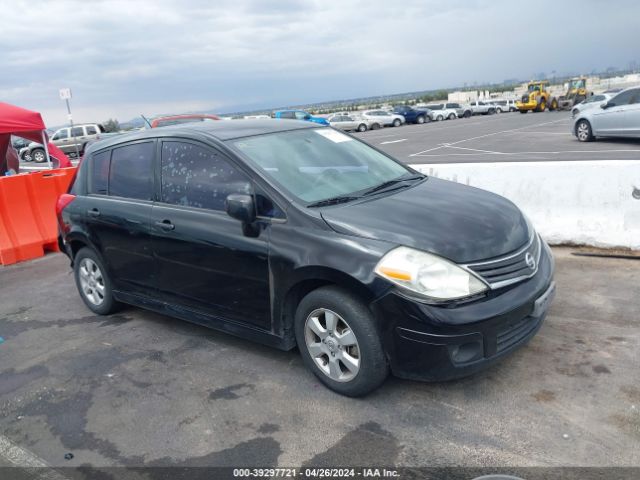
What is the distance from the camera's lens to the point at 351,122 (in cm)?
4000

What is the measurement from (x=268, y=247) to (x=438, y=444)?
1.60 m

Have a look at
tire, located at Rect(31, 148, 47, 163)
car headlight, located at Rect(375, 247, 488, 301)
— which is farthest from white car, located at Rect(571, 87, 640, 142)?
tire, located at Rect(31, 148, 47, 163)

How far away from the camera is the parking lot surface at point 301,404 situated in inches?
119

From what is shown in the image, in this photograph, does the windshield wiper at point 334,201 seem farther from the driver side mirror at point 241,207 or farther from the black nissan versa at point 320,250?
the driver side mirror at point 241,207

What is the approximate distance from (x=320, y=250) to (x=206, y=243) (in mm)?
1027

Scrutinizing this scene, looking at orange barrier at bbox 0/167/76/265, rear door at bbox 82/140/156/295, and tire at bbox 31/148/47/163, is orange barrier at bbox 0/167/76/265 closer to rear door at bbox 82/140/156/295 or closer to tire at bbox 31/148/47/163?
rear door at bbox 82/140/156/295

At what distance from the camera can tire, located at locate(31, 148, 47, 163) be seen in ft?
101

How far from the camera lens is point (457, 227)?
11.5 ft

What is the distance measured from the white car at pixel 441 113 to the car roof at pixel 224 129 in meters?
43.8

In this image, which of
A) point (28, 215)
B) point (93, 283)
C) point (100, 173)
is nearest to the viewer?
point (100, 173)

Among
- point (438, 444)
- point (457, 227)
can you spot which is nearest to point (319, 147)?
point (457, 227)

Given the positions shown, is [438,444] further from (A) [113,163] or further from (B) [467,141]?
(B) [467,141]

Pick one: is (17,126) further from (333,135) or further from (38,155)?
(38,155)

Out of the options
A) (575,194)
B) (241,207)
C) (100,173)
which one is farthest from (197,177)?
(575,194)
